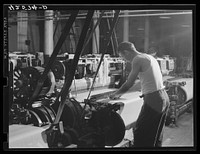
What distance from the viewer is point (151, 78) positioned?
111 inches

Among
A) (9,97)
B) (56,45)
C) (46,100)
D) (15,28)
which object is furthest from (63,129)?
(15,28)

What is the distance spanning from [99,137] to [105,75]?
504 millimetres

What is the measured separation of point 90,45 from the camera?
9.28 feet

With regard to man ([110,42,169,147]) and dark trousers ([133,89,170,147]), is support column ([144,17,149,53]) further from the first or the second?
dark trousers ([133,89,170,147])

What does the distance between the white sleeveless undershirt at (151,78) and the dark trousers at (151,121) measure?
4 centimetres

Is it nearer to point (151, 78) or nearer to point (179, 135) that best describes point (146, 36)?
point (151, 78)

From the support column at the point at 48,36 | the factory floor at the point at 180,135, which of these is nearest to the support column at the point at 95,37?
the support column at the point at 48,36

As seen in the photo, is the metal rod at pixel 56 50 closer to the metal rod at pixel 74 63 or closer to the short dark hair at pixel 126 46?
the metal rod at pixel 74 63

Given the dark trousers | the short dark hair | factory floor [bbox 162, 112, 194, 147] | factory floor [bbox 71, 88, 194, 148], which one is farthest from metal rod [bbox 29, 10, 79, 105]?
factory floor [bbox 162, 112, 194, 147]

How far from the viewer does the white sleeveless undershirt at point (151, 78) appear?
9.17 feet

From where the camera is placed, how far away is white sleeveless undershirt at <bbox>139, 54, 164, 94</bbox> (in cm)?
279
